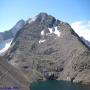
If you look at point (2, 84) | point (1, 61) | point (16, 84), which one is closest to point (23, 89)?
point (16, 84)

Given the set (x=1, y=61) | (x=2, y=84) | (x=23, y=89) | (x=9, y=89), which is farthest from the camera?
(x=1, y=61)

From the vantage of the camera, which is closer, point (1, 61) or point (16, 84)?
point (16, 84)

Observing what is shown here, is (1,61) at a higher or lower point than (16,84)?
higher

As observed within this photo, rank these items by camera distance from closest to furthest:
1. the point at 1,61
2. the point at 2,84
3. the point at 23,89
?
the point at 2,84 → the point at 23,89 → the point at 1,61

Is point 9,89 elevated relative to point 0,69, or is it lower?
lower

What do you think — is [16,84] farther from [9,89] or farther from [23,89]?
[9,89]

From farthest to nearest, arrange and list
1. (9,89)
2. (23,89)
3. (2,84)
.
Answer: (23,89) → (2,84) → (9,89)

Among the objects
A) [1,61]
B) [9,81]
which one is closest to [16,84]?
[9,81]

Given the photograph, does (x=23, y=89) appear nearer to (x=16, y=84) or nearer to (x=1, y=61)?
(x=16, y=84)

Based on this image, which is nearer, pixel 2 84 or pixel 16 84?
pixel 2 84
